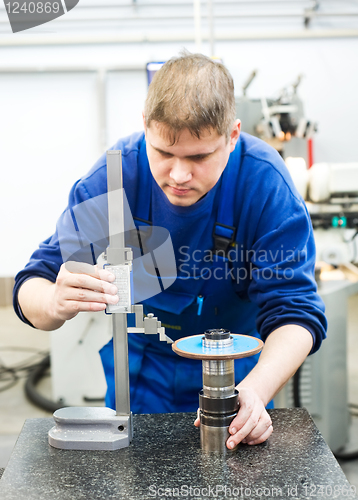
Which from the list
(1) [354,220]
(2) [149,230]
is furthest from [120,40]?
(2) [149,230]

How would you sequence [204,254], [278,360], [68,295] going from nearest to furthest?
[68,295] < [278,360] < [204,254]

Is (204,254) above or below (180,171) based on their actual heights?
below

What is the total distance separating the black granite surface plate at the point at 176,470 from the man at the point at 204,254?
5 cm

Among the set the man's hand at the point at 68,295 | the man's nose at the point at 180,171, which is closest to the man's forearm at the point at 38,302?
the man's hand at the point at 68,295

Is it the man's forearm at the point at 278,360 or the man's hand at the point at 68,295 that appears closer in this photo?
Answer: the man's hand at the point at 68,295

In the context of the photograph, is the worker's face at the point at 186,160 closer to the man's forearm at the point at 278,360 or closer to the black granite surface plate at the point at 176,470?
the man's forearm at the point at 278,360

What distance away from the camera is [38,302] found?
0.96 metres

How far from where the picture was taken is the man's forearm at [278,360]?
34.9 inches

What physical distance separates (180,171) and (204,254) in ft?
0.90

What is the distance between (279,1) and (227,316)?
13.3ft

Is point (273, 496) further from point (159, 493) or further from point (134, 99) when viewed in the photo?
point (134, 99)

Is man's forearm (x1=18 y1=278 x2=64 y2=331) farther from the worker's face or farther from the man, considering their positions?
the worker's face

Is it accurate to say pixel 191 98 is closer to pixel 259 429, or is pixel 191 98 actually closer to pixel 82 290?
pixel 82 290

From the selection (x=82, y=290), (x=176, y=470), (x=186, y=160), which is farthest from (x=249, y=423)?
(x=186, y=160)
